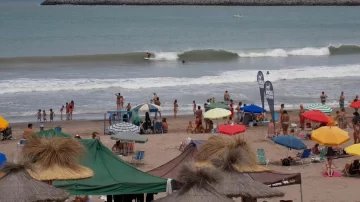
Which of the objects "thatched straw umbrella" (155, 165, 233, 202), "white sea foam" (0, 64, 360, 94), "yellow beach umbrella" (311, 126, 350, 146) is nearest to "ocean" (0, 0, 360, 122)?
"white sea foam" (0, 64, 360, 94)

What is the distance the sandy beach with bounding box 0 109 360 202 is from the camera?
15109 mm

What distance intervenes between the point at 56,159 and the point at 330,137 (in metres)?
7.43

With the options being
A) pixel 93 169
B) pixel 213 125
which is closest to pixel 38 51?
pixel 213 125

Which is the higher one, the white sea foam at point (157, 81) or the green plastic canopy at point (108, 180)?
the white sea foam at point (157, 81)

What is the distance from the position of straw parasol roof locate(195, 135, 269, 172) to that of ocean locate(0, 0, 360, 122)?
48.7 ft

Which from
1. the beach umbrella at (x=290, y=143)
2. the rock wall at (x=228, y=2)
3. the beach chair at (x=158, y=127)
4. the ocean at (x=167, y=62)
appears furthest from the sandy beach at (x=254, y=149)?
the rock wall at (x=228, y=2)

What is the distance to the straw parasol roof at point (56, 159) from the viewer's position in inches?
435

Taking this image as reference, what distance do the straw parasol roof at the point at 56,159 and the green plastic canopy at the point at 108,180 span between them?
23 centimetres

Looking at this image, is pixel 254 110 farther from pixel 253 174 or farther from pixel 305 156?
pixel 253 174

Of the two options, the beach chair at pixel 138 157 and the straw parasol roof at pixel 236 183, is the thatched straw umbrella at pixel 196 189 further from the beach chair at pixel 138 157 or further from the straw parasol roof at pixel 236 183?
the beach chair at pixel 138 157

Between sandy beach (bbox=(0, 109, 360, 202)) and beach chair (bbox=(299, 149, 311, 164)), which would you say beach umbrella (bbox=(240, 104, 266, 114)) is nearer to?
sandy beach (bbox=(0, 109, 360, 202))

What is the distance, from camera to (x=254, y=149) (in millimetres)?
19312

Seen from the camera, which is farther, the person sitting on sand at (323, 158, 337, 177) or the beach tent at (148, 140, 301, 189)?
→ the person sitting on sand at (323, 158, 337, 177)

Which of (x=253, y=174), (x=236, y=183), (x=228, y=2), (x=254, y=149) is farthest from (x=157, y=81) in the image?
(x=228, y=2)
